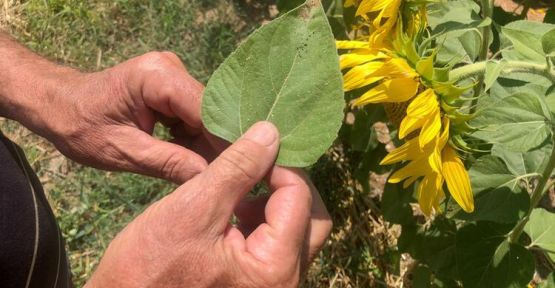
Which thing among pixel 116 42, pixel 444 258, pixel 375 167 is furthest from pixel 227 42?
pixel 444 258

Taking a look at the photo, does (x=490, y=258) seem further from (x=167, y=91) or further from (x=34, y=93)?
(x=34, y=93)

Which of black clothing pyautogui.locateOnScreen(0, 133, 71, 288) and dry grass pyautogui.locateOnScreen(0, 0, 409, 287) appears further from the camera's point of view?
dry grass pyautogui.locateOnScreen(0, 0, 409, 287)

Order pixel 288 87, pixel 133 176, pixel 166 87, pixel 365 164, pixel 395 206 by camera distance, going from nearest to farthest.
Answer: pixel 288 87 < pixel 166 87 < pixel 395 206 < pixel 365 164 < pixel 133 176

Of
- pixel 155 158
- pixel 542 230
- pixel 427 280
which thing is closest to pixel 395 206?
pixel 427 280

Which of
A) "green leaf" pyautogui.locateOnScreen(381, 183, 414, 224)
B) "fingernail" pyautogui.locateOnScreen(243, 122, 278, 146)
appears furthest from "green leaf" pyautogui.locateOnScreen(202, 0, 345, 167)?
"green leaf" pyautogui.locateOnScreen(381, 183, 414, 224)

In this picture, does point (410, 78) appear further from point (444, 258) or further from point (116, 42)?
point (116, 42)

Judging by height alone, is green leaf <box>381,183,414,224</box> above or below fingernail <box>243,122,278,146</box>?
below

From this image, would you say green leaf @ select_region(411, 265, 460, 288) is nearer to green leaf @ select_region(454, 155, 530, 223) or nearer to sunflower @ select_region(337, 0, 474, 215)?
green leaf @ select_region(454, 155, 530, 223)

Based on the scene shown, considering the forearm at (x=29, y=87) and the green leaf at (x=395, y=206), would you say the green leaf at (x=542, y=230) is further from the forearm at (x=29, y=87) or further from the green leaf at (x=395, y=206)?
the forearm at (x=29, y=87)
